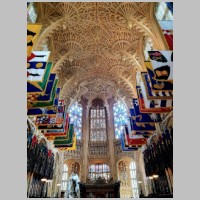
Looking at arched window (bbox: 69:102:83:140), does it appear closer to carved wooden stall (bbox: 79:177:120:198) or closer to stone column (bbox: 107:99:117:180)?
stone column (bbox: 107:99:117:180)

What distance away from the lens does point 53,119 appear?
14758 millimetres

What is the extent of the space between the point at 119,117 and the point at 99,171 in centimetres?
938

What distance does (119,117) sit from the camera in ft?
99.4

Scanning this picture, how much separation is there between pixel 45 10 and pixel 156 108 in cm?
1447

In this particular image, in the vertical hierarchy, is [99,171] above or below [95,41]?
below

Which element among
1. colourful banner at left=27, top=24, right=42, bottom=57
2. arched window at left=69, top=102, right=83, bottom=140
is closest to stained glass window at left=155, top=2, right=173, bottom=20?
colourful banner at left=27, top=24, right=42, bottom=57

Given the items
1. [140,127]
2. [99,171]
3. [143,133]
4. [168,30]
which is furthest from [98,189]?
[168,30]

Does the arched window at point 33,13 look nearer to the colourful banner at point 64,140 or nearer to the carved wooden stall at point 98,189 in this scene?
the colourful banner at point 64,140

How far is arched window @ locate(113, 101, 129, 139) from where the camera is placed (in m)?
29.0

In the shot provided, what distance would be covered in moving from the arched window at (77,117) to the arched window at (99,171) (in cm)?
525

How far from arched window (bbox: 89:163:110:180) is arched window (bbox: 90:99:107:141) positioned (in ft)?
14.2

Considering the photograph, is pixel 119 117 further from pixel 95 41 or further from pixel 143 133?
pixel 95 41

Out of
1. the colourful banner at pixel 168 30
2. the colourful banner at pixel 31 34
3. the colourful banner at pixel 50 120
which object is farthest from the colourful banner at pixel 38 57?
the colourful banner at pixel 168 30

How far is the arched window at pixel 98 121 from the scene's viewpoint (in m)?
29.9
